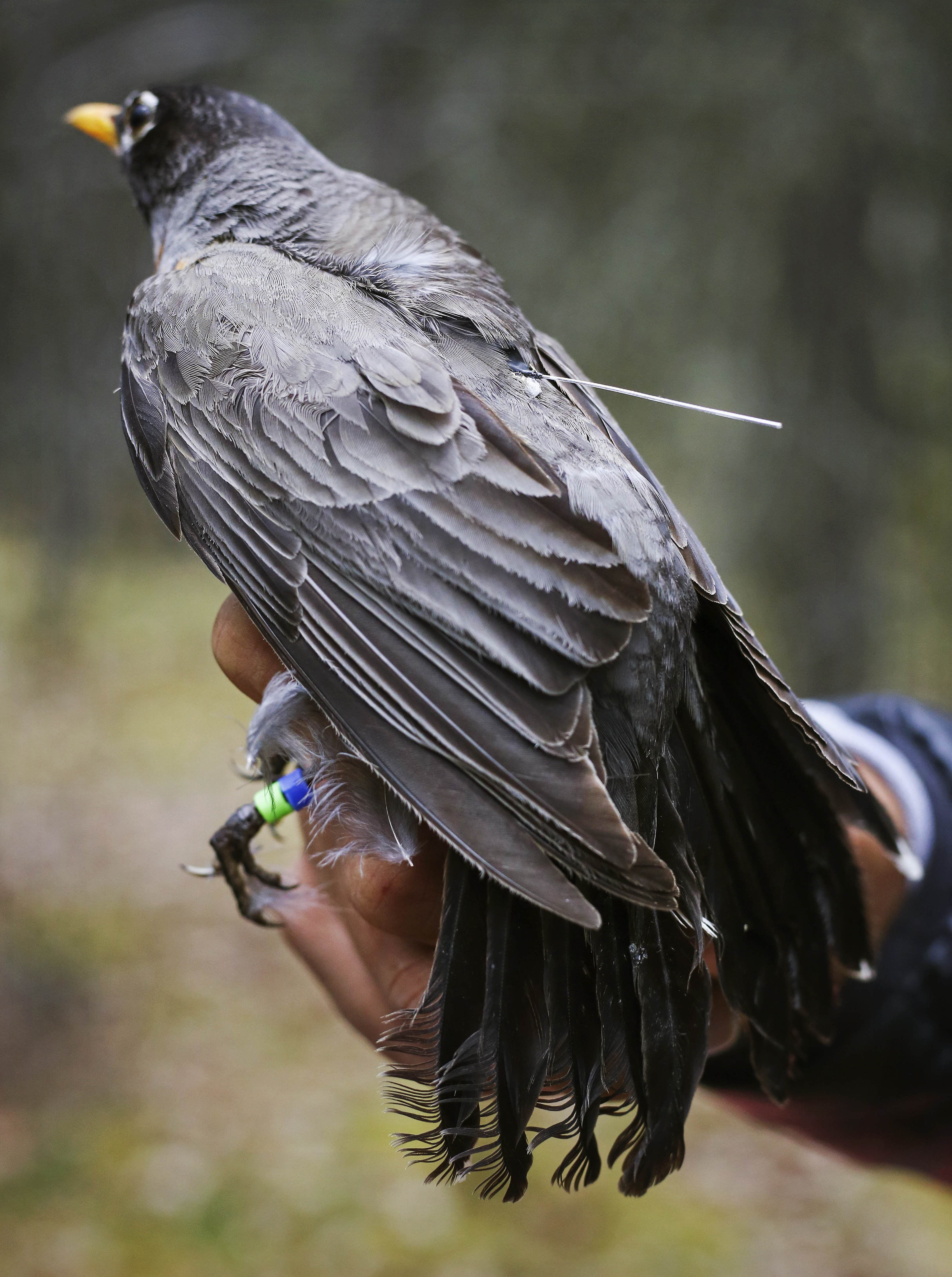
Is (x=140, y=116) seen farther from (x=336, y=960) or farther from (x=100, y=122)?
(x=336, y=960)

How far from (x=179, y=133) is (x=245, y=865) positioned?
7.13 ft

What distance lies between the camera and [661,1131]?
166 cm

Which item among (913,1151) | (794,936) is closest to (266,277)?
(794,936)

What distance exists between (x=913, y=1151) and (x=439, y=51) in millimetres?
6295

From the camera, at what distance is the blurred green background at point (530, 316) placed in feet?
17.5

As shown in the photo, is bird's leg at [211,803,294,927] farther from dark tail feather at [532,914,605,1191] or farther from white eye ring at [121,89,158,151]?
white eye ring at [121,89,158,151]

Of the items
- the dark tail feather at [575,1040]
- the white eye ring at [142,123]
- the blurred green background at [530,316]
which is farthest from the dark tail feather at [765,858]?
the blurred green background at [530,316]

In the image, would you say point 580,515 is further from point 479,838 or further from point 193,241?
point 193,241

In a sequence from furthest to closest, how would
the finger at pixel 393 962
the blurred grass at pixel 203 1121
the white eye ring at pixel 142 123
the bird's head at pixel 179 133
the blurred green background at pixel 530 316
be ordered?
1. the blurred green background at pixel 530 316
2. the blurred grass at pixel 203 1121
3. the white eye ring at pixel 142 123
4. the bird's head at pixel 179 133
5. the finger at pixel 393 962

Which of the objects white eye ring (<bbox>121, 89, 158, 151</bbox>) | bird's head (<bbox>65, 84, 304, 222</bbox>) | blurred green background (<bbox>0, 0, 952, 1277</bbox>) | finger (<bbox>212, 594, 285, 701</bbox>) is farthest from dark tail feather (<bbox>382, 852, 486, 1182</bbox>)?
blurred green background (<bbox>0, 0, 952, 1277</bbox>)

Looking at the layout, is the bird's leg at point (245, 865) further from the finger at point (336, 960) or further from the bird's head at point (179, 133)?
the bird's head at point (179, 133)

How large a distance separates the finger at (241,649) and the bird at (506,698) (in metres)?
0.07

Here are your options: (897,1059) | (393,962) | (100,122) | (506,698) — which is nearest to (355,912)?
(393,962)

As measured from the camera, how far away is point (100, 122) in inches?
133
